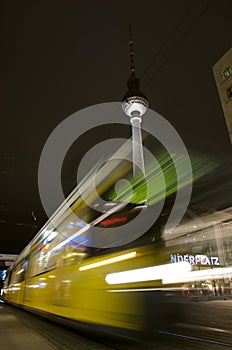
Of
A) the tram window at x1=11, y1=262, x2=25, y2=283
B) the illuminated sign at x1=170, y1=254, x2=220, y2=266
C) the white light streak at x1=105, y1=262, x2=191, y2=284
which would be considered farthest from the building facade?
the white light streak at x1=105, y1=262, x2=191, y2=284

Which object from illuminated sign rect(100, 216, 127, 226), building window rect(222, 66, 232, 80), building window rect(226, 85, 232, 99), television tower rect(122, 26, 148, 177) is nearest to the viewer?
illuminated sign rect(100, 216, 127, 226)

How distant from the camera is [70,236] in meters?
5.22

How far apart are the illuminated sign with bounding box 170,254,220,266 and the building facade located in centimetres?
1958

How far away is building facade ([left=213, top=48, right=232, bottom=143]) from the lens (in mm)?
23344

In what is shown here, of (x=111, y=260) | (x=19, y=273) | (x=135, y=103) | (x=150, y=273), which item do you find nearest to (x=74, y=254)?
(x=111, y=260)

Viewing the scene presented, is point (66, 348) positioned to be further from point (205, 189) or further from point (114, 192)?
point (205, 189)

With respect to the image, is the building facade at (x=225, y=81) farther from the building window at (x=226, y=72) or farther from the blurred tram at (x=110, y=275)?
the blurred tram at (x=110, y=275)

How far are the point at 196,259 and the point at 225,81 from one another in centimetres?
2348

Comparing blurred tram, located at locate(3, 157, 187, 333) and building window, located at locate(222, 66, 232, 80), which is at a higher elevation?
building window, located at locate(222, 66, 232, 80)

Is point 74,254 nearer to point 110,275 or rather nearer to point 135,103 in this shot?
point 110,275

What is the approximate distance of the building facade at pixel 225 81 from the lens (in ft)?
76.6

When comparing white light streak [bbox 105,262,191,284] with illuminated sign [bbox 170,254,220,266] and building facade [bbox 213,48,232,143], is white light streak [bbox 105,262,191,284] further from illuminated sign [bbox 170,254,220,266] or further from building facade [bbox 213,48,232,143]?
building facade [bbox 213,48,232,143]

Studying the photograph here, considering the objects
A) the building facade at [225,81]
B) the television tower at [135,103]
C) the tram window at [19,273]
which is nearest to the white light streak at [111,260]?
the tram window at [19,273]

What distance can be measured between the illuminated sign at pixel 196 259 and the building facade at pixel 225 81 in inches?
771
